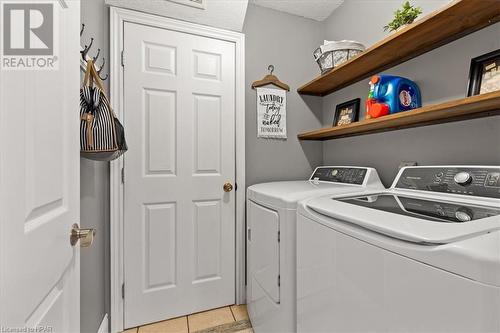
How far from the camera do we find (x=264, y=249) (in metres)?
1.52

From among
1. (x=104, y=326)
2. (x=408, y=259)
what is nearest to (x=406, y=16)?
(x=408, y=259)

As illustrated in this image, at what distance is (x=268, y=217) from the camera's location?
1.45 meters

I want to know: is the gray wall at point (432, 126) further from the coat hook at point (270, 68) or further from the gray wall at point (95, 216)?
the gray wall at point (95, 216)

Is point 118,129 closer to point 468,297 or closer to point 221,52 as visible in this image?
point 221,52

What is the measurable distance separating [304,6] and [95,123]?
6.68 feet

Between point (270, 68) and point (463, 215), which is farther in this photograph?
point (270, 68)

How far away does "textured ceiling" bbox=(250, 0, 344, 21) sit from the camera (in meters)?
2.11

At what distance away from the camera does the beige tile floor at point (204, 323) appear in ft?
5.65

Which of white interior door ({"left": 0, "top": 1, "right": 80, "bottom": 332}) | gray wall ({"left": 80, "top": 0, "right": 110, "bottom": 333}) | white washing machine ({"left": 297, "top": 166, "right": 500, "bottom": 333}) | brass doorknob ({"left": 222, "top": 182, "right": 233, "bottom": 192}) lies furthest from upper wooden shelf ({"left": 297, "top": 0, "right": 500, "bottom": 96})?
gray wall ({"left": 80, "top": 0, "right": 110, "bottom": 333})

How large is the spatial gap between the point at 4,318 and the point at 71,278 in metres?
0.37

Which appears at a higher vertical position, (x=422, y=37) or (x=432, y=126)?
(x=422, y=37)

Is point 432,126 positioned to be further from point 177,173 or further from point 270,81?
point 177,173

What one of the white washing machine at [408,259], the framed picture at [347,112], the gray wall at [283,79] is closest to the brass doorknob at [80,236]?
the white washing machine at [408,259]

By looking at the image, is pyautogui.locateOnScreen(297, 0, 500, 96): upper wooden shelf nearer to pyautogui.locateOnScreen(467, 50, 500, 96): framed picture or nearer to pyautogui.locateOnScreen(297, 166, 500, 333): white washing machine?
pyautogui.locateOnScreen(467, 50, 500, 96): framed picture
